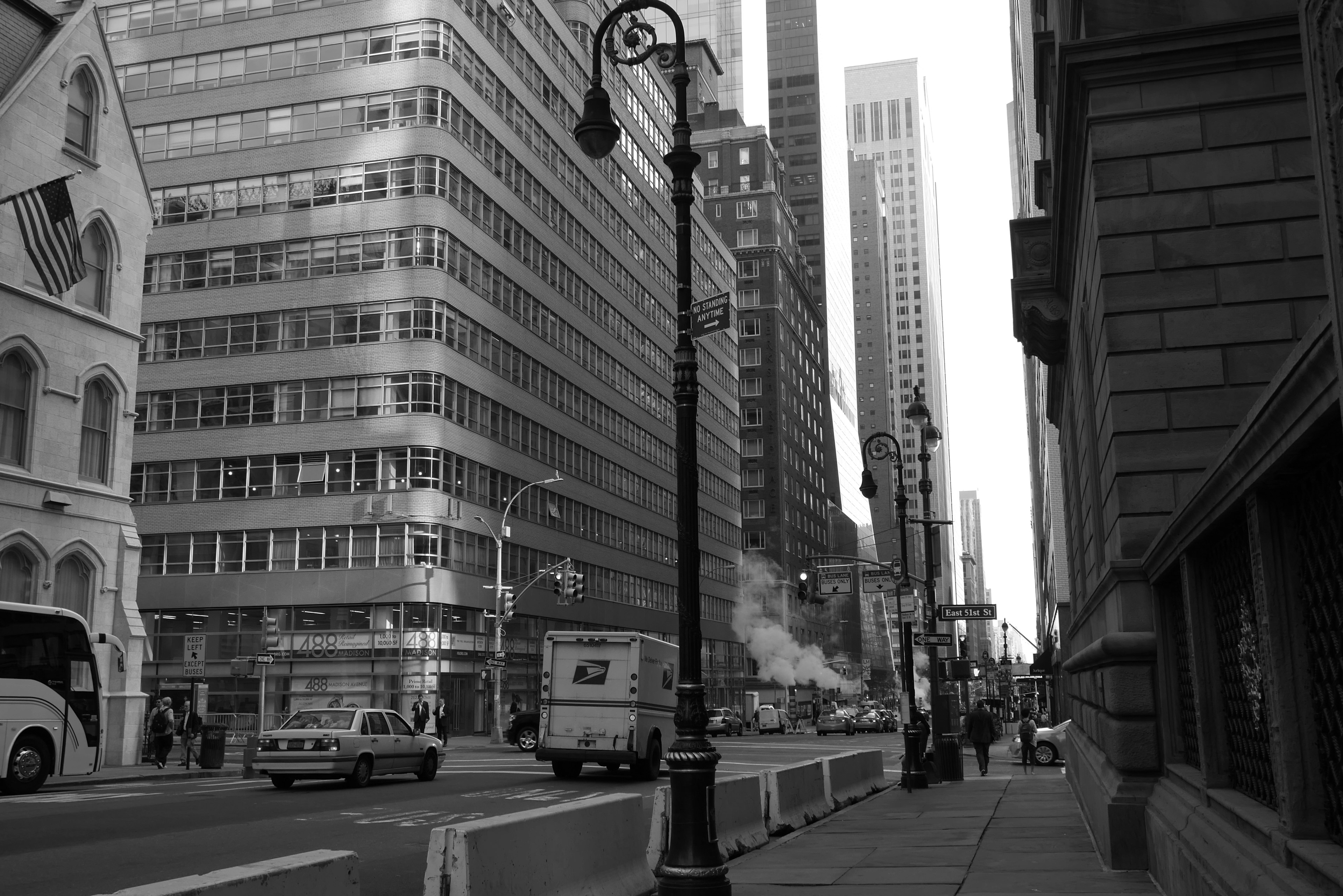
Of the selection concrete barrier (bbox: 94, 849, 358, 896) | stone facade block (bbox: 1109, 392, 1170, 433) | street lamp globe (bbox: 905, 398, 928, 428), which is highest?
street lamp globe (bbox: 905, 398, 928, 428)

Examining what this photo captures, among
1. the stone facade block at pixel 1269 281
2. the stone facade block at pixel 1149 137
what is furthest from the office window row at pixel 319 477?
the stone facade block at pixel 1269 281

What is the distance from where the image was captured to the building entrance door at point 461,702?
57.0m

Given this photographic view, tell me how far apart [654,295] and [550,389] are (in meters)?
20.6

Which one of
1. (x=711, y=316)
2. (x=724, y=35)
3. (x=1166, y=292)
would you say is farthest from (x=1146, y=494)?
(x=724, y=35)

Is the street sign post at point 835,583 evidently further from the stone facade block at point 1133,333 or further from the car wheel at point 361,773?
the stone facade block at point 1133,333

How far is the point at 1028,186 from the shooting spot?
52562 mm

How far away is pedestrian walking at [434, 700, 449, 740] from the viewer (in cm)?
4838

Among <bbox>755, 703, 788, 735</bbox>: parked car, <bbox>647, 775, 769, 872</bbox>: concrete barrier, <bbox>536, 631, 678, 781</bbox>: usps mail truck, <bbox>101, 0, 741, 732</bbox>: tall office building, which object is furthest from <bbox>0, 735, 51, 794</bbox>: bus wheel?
<bbox>755, 703, 788, 735</bbox>: parked car

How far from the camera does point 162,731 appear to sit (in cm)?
3284

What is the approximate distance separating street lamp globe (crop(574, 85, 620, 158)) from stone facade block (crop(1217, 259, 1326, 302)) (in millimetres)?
6387

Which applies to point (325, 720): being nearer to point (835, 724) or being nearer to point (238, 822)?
point (238, 822)

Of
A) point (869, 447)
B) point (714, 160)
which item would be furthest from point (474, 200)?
point (714, 160)

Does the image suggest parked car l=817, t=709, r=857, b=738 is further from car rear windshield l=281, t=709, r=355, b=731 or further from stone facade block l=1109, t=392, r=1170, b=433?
stone facade block l=1109, t=392, r=1170, b=433

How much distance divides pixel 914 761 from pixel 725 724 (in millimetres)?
35835
